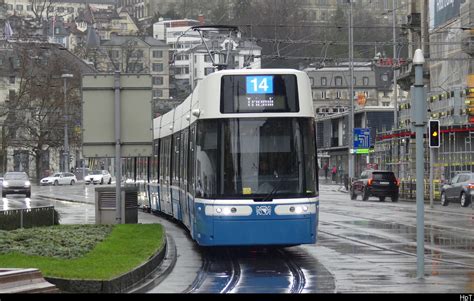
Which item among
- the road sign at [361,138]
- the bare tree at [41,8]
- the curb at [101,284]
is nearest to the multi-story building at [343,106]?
the road sign at [361,138]

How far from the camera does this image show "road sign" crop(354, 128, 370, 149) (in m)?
77.9

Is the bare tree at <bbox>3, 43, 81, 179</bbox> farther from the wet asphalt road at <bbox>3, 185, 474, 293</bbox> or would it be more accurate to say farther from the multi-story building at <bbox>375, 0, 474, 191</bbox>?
the wet asphalt road at <bbox>3, 185, 474, 293</bbox>

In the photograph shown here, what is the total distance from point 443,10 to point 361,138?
1215cm

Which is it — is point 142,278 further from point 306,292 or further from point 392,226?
point 392,226

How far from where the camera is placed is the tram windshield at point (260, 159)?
19.8 metres

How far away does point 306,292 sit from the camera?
49.7ft

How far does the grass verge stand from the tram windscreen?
10.5 ft

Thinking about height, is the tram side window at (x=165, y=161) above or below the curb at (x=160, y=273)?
above

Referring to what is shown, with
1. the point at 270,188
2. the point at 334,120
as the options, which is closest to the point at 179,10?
the point at 334,120

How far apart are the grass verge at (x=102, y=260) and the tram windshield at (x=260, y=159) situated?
6.14 feet

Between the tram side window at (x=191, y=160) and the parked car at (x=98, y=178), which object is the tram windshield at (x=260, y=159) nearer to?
the tram side window at (x=191, y=160)

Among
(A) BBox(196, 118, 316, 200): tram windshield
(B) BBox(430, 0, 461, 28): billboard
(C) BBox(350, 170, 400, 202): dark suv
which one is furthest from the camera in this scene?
(B) BBox(430, 0, 461, 28): billboard

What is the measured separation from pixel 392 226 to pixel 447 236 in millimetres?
4140

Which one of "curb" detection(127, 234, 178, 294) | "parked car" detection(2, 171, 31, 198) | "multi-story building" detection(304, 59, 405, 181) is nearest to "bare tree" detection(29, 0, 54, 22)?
"multi-story building" detection(304, 59, 405, 181)
